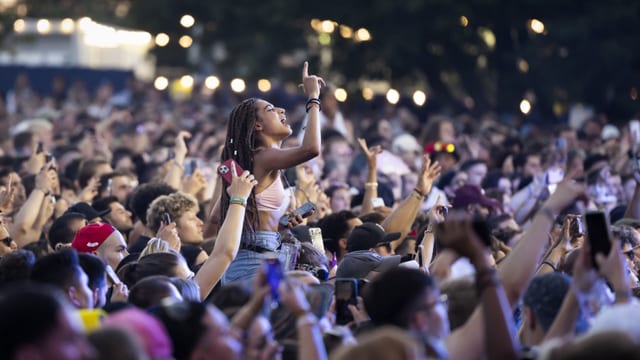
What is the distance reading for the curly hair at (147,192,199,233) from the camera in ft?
38.3

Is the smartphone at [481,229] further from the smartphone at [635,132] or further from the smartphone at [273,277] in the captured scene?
the smartphone at [635,132]

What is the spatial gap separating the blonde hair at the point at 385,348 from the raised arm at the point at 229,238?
2.82 meters

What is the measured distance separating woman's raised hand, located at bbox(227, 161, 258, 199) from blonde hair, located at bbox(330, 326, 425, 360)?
2.98 m

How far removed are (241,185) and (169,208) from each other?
2716 mm

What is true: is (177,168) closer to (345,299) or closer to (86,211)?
(86,211)

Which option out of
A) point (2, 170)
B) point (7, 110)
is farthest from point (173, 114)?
point (2, 170)

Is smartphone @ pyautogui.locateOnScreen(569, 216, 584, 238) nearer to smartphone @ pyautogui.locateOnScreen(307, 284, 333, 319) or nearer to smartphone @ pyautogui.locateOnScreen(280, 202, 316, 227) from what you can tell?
smartphone @ pyautogui.locateOnScreen(280, 202, 316, 227)

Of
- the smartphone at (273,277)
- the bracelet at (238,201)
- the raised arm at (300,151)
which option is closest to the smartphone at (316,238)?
the raised arm at (300,151)

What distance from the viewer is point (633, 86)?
28.2m

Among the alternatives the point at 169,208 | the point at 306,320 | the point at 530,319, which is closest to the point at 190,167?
the point at 169,208

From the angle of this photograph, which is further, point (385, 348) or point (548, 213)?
point (548, 213)

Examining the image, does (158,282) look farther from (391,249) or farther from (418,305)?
(391,249)

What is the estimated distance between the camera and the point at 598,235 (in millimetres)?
7203

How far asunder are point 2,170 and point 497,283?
10010 millimetres
